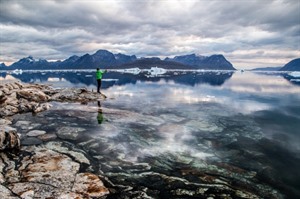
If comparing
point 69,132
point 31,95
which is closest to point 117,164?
point 69,132

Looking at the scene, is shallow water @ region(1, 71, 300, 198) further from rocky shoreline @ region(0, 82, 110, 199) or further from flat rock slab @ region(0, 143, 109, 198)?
flat rock slab @ region(0, 143, 109, 198)

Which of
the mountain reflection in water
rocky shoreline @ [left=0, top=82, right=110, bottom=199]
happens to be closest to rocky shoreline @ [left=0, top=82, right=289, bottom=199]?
rocky shoreline @ [left=0, top=82, right=110, bottom=199]

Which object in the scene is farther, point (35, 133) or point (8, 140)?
point (35, 133)

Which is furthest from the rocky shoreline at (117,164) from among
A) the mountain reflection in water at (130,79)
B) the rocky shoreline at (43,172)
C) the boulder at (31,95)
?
the mountain reflection in water at (130,79)

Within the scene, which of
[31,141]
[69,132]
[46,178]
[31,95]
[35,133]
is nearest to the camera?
[46,178]

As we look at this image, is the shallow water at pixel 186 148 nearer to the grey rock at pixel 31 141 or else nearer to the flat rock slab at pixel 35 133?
the flat rock slab at pixel 35 133

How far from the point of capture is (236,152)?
12.2 meters

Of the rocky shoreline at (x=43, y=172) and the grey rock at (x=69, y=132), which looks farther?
the grey rock at (x=69, y=132)

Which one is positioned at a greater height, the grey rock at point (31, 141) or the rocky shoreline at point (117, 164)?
the grey rock at point (31, 141)

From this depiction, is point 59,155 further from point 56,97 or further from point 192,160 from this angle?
point 56,97

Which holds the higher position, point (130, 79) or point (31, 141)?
point (31, 141)

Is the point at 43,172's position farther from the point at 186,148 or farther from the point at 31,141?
the point at 186,148

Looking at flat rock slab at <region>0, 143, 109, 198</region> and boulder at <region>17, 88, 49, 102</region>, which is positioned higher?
boulder at <region>17, 88, 49, 102</region>

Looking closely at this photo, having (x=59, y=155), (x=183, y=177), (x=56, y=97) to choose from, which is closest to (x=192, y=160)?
(x=183, y=177)
